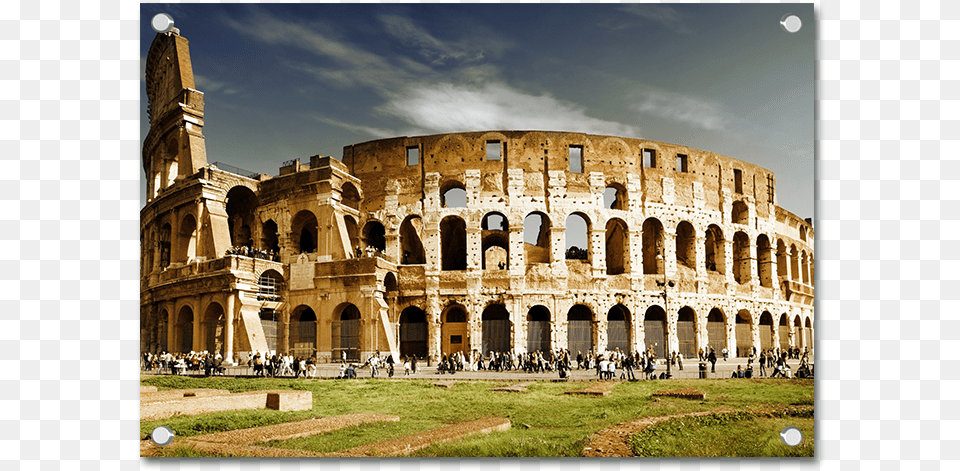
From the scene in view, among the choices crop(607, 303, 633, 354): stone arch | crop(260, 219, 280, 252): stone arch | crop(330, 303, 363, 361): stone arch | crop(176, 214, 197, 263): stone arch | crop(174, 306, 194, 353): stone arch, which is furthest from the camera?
crop(607, 303, 633, 354): stone arch

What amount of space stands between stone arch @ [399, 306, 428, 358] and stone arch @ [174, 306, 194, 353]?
23.9 ft

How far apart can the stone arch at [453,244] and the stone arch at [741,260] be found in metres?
11.0

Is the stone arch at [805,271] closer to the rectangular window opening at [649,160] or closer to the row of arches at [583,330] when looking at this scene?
the row of arches at [583,330]

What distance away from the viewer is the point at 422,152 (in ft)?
82.4

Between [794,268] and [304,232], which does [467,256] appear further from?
[794,268]

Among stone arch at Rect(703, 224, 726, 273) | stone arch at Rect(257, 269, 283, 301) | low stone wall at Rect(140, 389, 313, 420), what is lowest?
low stone wall at Rect(140, 389, 313, 420)

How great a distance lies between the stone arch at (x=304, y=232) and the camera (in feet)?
76.6

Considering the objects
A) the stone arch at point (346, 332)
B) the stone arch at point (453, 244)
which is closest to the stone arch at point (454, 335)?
the stone arch at point (453, 244)

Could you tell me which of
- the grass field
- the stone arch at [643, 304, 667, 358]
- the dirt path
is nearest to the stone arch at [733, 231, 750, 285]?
the stone arch at [643, 304, 667, 358]

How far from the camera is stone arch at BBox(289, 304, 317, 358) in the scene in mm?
18844

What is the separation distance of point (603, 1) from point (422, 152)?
1522 cm

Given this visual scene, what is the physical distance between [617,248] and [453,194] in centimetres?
737

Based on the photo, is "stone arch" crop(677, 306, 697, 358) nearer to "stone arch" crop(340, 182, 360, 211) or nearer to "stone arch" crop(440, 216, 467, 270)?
"stone arch" crop(440, 216, 467, 270)
